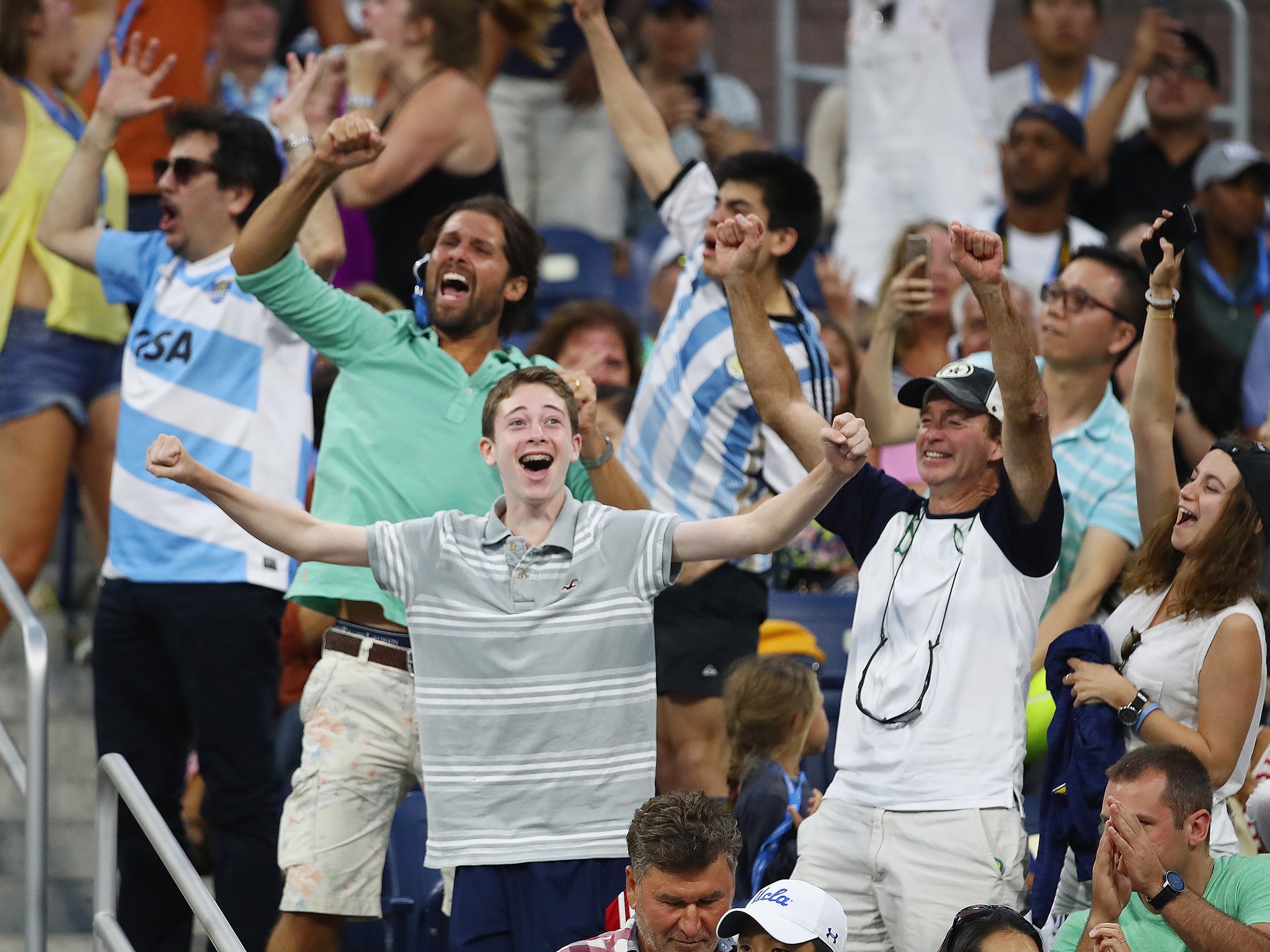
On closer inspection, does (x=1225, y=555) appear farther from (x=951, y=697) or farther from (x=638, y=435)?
(x=638, y=435)

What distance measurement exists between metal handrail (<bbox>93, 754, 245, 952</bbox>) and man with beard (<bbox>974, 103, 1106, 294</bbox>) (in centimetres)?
421

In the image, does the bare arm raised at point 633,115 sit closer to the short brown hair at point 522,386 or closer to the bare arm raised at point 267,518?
the short brown hair at point 522,386

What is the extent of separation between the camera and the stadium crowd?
4195mm

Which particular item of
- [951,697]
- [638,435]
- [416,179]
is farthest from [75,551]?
[951,697]

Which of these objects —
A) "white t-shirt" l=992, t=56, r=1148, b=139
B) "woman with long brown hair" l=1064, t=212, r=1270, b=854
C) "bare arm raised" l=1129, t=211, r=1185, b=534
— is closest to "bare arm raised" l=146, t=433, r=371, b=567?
"woman with long brown hair" l=1064, t=212, r=1270, b=854

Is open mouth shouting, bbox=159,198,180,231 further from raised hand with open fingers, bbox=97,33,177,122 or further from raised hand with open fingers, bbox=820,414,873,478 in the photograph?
raised hand with open fingers, bbox=820,414,873,478

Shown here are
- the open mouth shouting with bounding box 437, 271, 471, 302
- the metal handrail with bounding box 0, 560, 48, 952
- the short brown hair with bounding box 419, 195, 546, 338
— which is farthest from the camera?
the short brown hair with bounding box 419, 195, 546, 338

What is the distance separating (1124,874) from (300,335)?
96.8 inches

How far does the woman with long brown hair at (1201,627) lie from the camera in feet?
14.2

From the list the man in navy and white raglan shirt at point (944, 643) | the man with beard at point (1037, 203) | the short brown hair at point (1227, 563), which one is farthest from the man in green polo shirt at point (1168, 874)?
the man with beard at point (1037, 203)

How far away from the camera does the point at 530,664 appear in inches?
166

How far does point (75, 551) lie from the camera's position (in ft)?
26.1

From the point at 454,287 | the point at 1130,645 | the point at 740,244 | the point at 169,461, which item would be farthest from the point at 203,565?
the point at 1130,645

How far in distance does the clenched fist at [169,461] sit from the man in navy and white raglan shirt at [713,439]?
1.69 m
